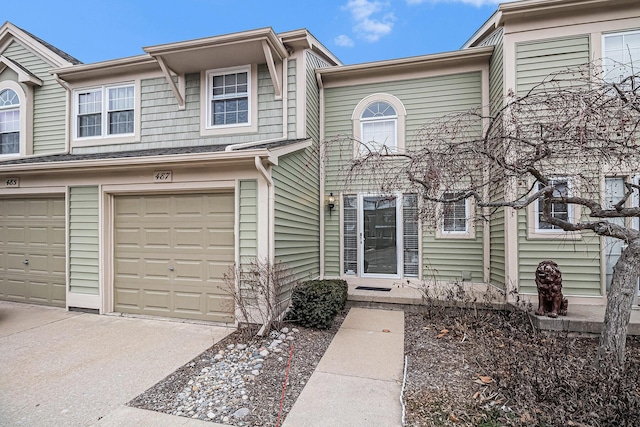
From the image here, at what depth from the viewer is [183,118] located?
7262 mm

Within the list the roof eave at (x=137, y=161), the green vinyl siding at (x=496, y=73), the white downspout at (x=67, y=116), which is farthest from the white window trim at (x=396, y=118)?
the white downspout at (x=67, y=116)

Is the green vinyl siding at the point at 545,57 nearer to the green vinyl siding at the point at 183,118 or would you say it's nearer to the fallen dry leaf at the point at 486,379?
the green vinyl siding at the point at 183,118

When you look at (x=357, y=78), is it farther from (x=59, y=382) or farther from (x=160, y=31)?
(x=160, y=31)

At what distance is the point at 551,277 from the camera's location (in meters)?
4.95

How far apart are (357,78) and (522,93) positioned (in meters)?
3.38

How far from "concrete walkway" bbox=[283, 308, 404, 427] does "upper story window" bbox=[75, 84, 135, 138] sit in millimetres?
6614

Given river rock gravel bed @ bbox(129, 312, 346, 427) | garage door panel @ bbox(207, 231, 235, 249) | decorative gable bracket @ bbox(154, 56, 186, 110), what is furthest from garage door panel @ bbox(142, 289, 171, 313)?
decorative gable bracket @ bbox(154, 56, 186, 110)

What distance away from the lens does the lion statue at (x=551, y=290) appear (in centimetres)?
496

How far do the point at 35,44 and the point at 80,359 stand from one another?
8.39m

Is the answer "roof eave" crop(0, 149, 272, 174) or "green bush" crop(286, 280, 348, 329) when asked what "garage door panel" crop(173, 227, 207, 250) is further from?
"green bush" crop(286, 280, 348, 329)

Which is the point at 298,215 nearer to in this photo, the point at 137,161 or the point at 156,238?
the point at 156,238

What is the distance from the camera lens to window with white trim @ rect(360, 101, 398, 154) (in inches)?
297

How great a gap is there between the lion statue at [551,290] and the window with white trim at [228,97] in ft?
19.4

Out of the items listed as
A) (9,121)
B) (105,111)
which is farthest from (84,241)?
(9,121)
